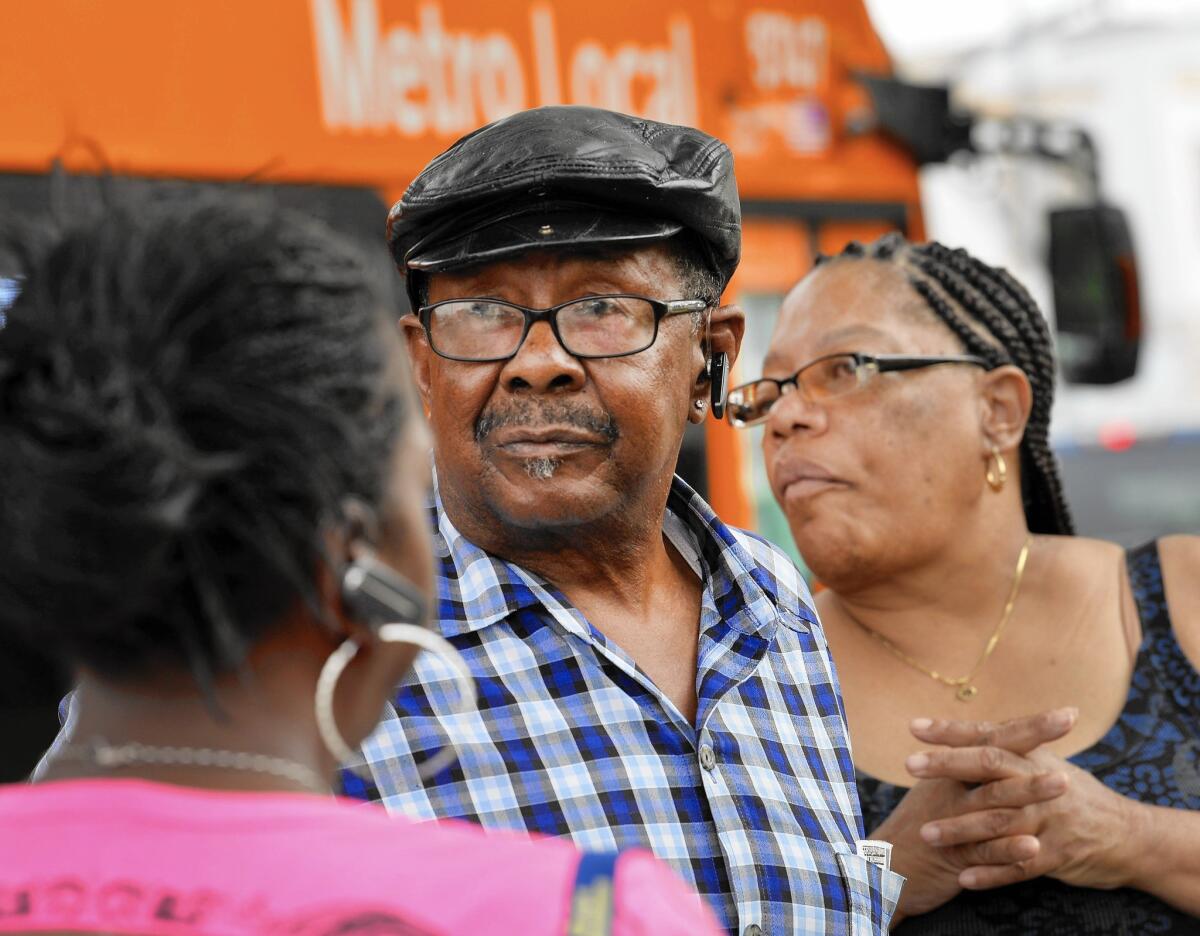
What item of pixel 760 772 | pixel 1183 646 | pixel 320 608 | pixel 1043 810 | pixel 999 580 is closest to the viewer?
pixel 320 608

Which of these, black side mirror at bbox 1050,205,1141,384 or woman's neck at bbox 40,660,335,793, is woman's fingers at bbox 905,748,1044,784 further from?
black side mirror at bbox 1050,205,1141,384

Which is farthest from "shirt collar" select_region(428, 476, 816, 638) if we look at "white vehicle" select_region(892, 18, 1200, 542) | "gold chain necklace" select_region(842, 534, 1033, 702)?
"white vehicle" select_region(892, 18, 1200, 542)

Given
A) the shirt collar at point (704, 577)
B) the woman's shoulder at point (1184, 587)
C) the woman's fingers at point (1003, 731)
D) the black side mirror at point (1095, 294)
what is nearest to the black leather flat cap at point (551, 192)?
the shirt collar at point (704, 577)

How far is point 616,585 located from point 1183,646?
109 cm

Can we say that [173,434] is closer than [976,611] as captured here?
Yes

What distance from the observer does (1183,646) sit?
2600 mm

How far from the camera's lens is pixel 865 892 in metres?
1.97

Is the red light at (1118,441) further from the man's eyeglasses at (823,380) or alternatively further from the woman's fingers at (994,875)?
the woman's fingers at (994,875)

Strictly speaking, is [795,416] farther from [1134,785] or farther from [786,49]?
[786,49]

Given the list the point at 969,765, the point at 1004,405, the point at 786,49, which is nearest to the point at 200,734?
the point at 969,765

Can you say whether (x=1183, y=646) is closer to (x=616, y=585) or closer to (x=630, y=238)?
(x=616, y=585)

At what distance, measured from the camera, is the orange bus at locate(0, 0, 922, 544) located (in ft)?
13.1

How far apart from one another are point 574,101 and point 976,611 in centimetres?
274

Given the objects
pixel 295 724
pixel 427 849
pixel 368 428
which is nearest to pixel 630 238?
pixel 368 428
